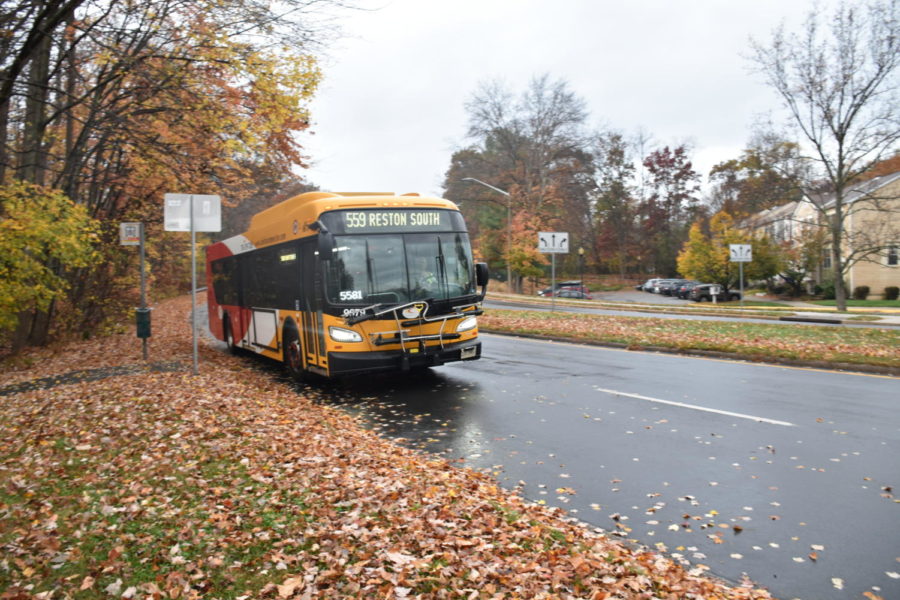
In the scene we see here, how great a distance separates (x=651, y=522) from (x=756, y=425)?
3.46 meters

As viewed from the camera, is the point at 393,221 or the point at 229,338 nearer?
the point at 393,221

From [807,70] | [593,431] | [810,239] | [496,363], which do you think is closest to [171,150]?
[496,363]

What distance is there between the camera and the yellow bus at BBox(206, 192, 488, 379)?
10320 mm

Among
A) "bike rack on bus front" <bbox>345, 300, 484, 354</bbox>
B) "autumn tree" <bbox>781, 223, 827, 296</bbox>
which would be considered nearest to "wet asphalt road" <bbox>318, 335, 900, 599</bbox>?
"bike rack on bus front" <bbox>345, 300, 484, 354</bbox>

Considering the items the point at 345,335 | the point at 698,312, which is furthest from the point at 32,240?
the point at 698,312

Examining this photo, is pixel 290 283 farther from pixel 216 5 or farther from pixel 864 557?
pixel 864 557

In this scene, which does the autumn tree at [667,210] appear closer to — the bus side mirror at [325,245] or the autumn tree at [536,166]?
the autumn tree at [536,166]

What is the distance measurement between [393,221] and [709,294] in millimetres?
45467

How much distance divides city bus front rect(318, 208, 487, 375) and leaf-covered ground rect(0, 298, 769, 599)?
2396 millimetres

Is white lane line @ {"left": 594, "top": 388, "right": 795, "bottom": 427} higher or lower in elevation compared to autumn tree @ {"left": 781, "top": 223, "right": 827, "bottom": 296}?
lower

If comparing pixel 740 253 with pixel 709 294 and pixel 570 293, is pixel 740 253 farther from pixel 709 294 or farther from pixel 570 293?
pixel 570 293

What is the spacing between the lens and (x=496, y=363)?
13.9m

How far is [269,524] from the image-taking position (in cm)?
472

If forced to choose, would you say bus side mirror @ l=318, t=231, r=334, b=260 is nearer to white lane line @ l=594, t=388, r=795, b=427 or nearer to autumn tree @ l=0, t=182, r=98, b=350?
white lane line @ l=594, t=388, r=795, b=427
